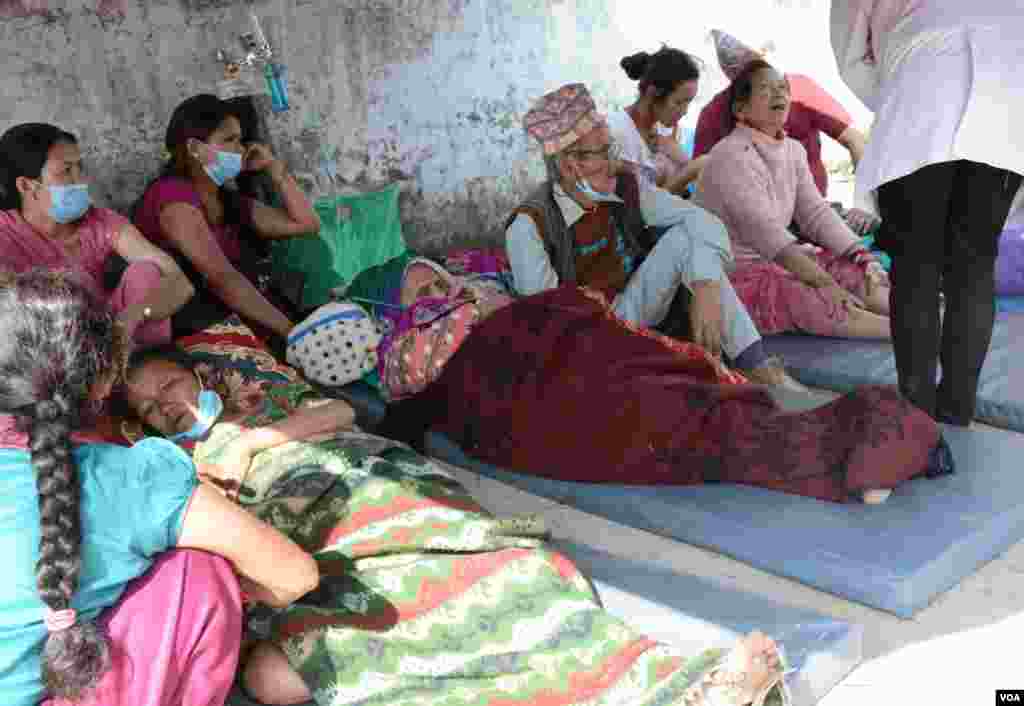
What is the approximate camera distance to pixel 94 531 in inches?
69.1

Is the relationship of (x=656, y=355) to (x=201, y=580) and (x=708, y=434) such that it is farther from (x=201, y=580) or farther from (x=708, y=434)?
(x=201, y=580)

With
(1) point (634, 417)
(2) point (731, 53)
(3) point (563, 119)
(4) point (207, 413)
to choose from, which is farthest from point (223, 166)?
(2) point (731, 53)

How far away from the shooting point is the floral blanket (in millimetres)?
2037

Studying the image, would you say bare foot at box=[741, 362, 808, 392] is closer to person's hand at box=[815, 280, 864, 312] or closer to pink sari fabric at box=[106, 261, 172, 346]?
person's hand at box=[815, 280, 864, 312]

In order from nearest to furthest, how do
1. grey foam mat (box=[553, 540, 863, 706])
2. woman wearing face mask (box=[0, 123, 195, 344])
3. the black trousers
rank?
grey foam mat (box=[553, 540, 863, 706]), the black trousers, woman wearing face mask (box=[0, 123, 195, 344])

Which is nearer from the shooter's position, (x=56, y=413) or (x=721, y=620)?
(x=56, y=413)

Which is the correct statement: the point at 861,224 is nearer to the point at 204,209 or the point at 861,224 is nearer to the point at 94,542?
the point at 204,209

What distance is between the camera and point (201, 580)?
1.88 metres

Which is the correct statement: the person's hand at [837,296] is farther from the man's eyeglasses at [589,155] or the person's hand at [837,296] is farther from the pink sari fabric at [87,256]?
the pink sari fabric at [87,256]

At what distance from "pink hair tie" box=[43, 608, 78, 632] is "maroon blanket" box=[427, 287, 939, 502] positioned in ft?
5.80

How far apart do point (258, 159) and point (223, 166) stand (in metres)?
0.35

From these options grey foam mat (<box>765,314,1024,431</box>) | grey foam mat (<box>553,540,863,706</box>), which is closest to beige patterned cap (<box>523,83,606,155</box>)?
grey foam mat (<box>765,314,1024,431</box>)

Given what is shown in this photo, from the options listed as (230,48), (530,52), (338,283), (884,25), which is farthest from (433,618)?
(530,52)

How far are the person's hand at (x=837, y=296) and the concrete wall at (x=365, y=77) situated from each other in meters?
2.43
